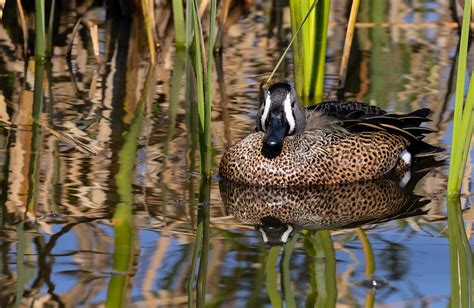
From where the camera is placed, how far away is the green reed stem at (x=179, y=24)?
1002cm

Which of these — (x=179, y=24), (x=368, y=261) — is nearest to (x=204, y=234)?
(x=368, y=261)

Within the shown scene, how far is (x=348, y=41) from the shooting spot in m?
9.72

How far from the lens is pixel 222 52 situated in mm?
11422

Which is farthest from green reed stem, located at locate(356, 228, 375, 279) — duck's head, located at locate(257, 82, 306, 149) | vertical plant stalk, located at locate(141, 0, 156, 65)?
vertical plant stalk, located at locate(141, 0, 156, 65)

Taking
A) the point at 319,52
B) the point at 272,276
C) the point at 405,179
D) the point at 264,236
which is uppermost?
the point at 319,52

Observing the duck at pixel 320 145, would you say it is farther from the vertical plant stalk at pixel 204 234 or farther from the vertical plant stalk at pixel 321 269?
the vertical plant stalk at pixel 321 269

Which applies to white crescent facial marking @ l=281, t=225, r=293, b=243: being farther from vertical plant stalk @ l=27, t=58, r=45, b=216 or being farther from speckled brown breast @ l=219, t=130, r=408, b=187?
vertical plant stalk @ l=27, t=58, r=45, b=216

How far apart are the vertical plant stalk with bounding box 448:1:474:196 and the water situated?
0.93 feet

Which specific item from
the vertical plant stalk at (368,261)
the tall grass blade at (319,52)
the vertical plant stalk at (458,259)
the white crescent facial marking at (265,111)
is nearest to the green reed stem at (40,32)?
the tall grass blade at (319,52)

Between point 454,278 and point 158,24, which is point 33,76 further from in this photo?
point 454,278

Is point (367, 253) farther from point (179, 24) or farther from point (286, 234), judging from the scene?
point (179, 24)

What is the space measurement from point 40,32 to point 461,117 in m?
4.21

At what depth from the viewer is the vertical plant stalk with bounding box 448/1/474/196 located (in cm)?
643

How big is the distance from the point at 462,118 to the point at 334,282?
145cm
